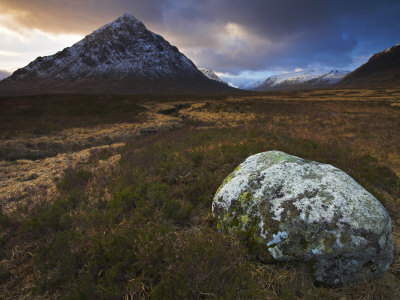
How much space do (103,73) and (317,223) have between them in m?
182

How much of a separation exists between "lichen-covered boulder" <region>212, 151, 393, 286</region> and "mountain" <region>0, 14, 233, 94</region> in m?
124

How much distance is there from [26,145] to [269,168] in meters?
15.9

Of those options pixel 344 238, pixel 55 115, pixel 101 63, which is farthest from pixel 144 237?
pixel 101 63

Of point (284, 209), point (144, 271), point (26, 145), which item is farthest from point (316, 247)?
point (26, 145)

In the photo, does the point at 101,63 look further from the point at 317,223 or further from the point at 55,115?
the point at 317,223

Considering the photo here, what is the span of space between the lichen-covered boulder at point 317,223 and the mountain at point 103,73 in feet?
408

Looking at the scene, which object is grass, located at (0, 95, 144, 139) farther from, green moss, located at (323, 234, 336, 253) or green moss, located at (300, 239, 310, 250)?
green moss, located at (323, 234, 336, 253)

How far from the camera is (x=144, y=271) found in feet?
8.68

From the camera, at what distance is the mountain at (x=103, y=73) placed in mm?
125875

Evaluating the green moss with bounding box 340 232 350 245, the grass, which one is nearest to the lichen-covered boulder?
the green moss with bounding box 340 232 350 245

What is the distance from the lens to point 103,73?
155625mm

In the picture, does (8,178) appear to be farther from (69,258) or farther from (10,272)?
(69,258)

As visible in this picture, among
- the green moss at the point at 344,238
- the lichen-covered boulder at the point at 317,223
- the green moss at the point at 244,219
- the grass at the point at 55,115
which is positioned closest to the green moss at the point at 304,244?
the lichen-covered boulder at the point at 317,223

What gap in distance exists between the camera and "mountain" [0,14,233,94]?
413ft
